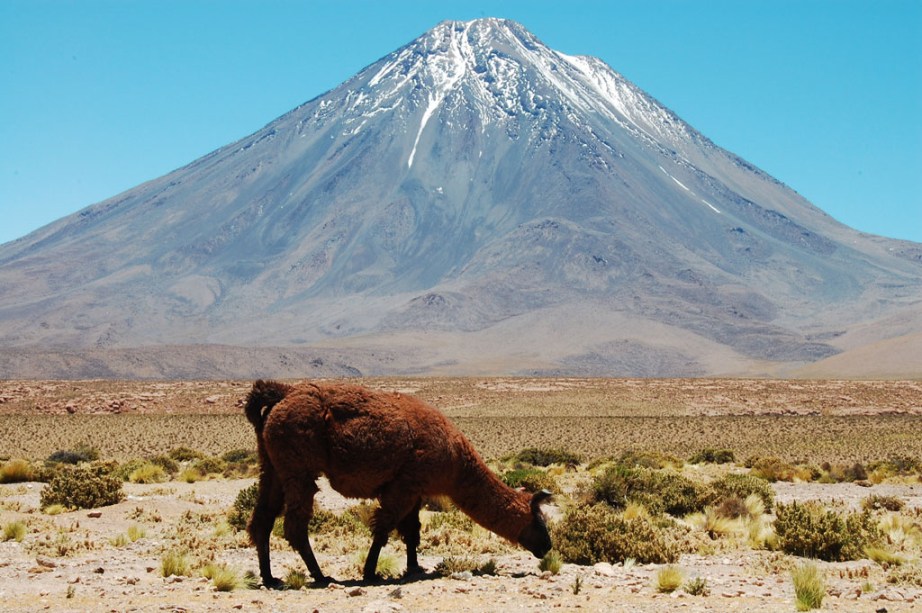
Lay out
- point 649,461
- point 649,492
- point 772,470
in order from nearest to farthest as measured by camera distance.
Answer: point 649,492, point 772,470, point 649,461

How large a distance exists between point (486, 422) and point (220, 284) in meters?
144

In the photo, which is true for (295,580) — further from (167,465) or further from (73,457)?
(73,457)

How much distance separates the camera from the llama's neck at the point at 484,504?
37.3 feet

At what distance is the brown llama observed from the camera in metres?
10.6

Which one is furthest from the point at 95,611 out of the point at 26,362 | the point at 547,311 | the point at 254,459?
the point at 547,311

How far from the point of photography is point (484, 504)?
11.4m

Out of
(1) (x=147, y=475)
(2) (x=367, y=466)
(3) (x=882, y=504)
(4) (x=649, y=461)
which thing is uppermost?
(2) (x=367, y=466)

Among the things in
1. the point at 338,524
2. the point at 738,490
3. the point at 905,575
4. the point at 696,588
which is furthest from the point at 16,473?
the point at 905,575

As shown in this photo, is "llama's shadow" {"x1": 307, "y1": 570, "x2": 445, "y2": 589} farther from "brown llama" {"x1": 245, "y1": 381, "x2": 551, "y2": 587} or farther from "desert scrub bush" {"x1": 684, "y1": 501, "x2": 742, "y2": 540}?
"desert scrub bush" {"x1": 684, "y1": 501, "x2": 742, "y2": 540}

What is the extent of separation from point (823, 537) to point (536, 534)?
3.68 meters

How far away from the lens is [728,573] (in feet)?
37.6

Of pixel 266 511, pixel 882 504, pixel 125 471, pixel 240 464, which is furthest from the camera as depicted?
pixel 240 464

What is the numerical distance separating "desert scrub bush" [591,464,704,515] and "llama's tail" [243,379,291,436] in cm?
707

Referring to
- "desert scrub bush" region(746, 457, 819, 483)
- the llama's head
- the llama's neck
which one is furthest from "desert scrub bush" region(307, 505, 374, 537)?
"desert scrub bush" region(746, 457, 819, 483)
